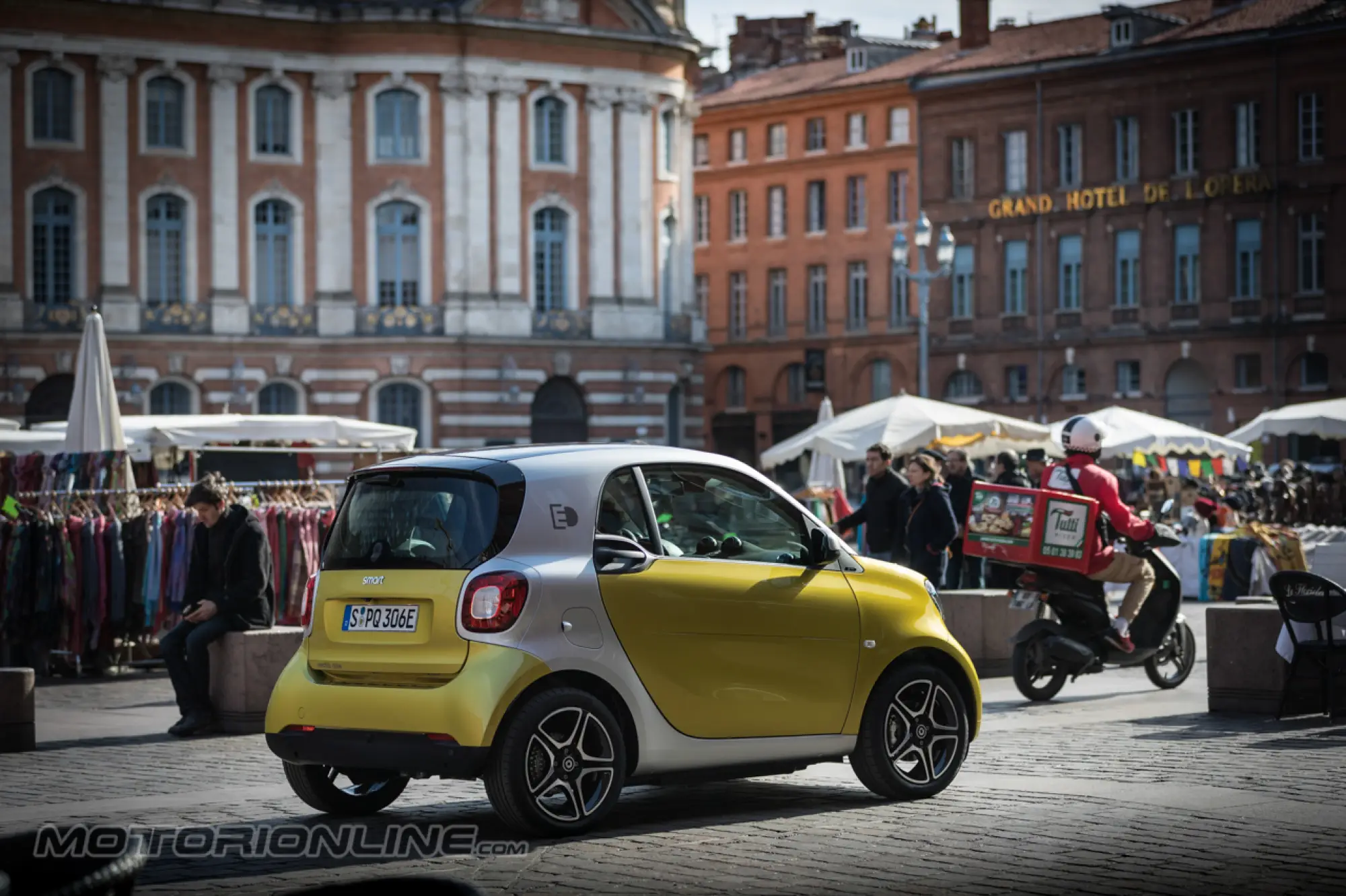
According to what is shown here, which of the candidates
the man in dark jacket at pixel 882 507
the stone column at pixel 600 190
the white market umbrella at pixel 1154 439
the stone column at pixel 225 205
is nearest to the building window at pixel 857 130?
the stone column at pixel 600 190

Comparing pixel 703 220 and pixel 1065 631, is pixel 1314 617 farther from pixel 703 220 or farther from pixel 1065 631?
pixel 703 220

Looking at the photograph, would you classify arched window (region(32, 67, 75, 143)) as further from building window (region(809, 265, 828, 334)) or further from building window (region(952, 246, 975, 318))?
building window (region(809, 265, 828, 334))

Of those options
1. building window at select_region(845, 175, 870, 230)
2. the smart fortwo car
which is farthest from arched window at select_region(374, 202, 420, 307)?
the smart fortwo car

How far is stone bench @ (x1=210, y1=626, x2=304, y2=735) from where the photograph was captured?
1480cm

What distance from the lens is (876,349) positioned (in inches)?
3017

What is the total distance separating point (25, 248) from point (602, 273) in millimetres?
14293

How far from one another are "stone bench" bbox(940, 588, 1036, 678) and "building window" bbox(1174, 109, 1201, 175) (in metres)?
51.3

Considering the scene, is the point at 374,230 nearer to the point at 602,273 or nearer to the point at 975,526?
the point at 602,273

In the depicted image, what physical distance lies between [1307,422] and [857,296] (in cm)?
4146

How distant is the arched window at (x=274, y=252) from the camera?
55.6 m

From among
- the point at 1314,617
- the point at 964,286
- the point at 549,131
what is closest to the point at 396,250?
the point at 549,131

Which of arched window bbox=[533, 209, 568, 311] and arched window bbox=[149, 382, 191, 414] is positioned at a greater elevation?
arched window bbox=[533, 209, 568, 311]

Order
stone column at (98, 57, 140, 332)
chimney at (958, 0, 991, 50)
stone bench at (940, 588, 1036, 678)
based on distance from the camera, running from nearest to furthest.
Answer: stone bench at (940, 588, 1036, 678), stone column at (98, 57, 140, 332), chimney at (958, 0, 991, 50)

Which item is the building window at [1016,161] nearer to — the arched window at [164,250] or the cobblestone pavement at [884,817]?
the arched window at [164,250]
